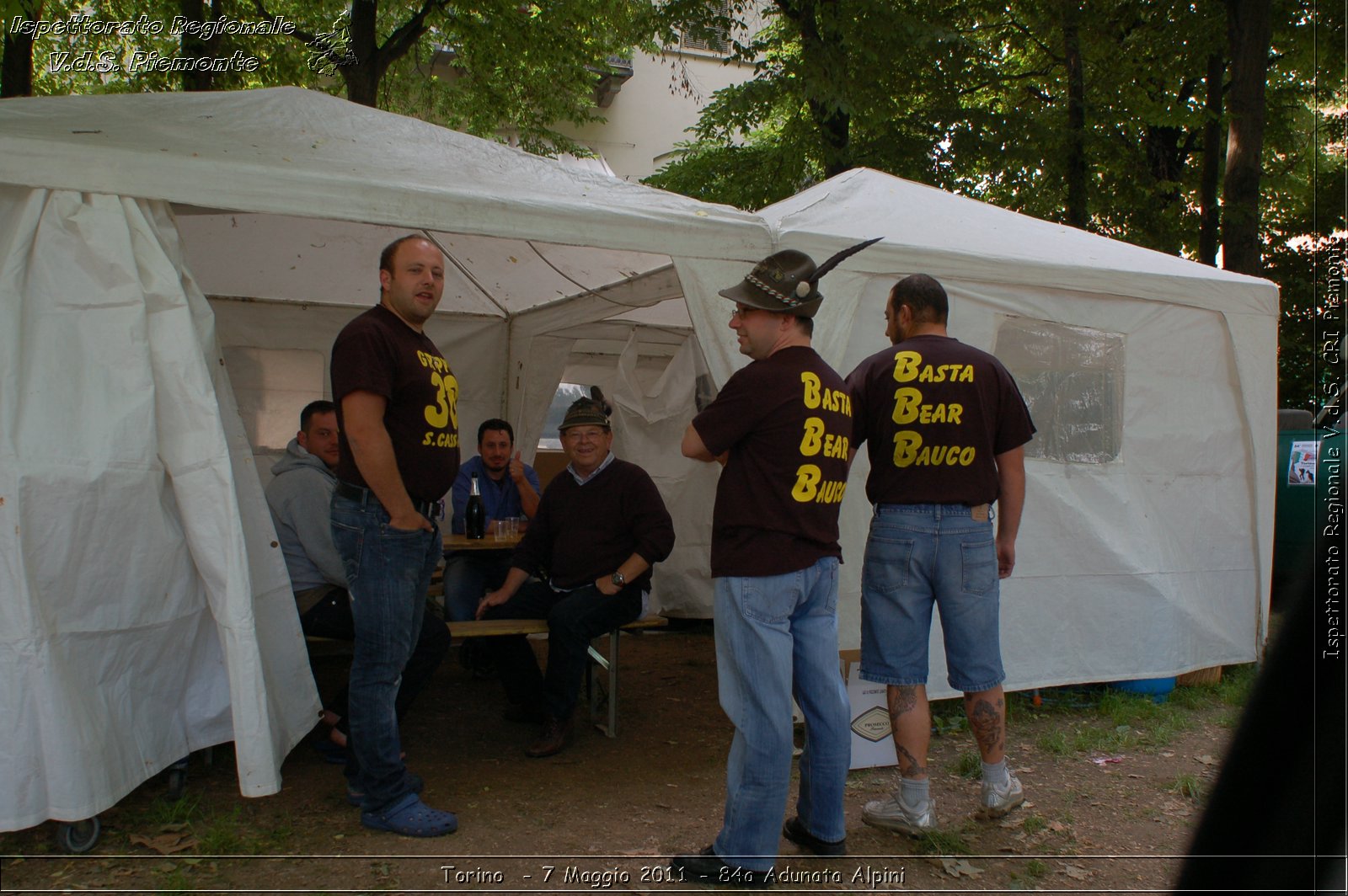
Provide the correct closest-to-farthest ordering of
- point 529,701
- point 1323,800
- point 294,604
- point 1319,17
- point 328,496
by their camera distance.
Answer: point 1323,800 < point 1319,17 < point 294,604 < point 328,496 < point 529,701

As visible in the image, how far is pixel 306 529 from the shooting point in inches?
168

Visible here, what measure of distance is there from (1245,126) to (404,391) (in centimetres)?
859

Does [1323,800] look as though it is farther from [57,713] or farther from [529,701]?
[529,701]

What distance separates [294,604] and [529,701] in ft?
5.22

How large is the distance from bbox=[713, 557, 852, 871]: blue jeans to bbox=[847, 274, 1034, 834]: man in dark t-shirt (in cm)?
47

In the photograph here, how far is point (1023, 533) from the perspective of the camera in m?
5.18

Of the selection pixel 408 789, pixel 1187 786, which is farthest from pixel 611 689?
pixel 1187 786

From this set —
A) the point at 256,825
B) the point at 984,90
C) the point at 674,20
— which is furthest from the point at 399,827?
the point at 984,90

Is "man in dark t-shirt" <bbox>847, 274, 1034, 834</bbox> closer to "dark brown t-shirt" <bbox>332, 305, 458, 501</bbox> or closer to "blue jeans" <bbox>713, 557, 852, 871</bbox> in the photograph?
"blue jeans" <bbox>713, 557, 852, 871</bbox>

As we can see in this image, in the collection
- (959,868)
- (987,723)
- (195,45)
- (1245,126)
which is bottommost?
(959,868)

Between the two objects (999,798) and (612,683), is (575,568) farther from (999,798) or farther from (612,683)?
(999,798)

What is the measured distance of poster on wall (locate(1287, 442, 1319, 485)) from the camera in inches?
296

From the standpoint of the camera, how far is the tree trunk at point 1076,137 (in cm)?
Result: 1097

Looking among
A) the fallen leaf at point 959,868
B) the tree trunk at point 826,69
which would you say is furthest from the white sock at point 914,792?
the tree trunk at point 826,69
